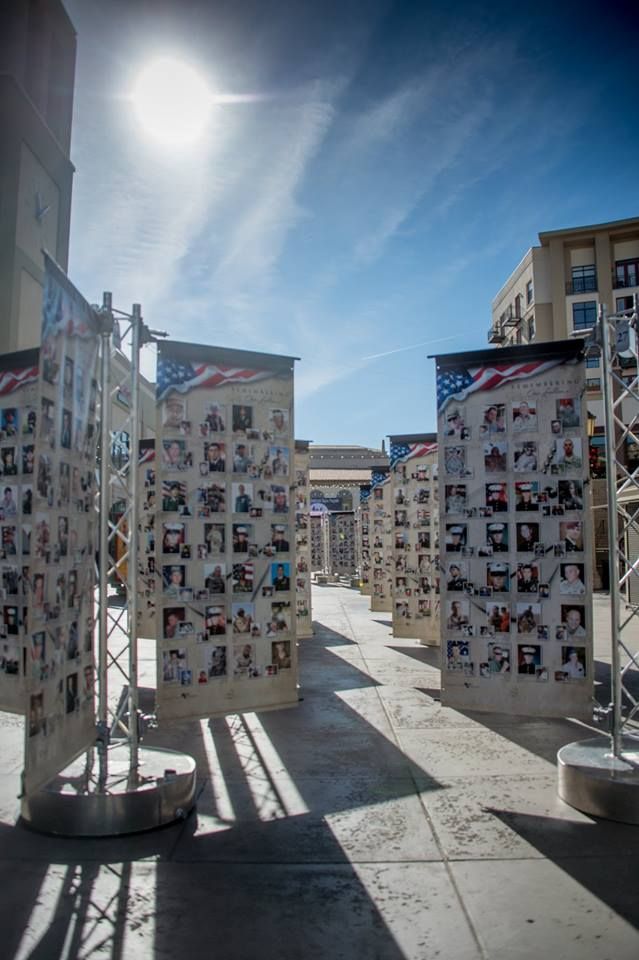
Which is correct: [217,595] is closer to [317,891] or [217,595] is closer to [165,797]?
[165,797]

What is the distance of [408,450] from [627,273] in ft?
85.5

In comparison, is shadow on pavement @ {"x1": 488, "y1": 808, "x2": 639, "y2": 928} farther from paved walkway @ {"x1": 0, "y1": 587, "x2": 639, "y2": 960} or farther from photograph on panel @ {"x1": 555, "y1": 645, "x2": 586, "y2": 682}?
photograph on panel @ {"x1": 555, "y1": 645, "x2": 586, "y2": 682}

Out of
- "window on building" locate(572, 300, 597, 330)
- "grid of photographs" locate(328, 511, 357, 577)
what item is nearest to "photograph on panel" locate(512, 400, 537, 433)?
"grid of photographs" locate(328, 511, 357, 577)

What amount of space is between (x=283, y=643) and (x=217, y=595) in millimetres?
900

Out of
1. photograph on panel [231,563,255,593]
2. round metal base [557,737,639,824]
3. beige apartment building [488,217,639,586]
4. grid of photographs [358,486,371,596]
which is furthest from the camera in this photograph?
beige apartment building [488,217,639,586]

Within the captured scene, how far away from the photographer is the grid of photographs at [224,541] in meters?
6.36

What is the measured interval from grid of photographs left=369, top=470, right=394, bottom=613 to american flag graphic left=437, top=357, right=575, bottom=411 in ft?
38.2

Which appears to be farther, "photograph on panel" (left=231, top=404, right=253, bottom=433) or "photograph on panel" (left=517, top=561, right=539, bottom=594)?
"photograph on panel" (left=231, top=404, right=253, bottom=433)

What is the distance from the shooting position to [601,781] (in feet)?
17.2

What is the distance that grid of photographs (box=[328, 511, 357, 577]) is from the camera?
37.0 meters

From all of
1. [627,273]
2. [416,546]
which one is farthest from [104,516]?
[627,273]

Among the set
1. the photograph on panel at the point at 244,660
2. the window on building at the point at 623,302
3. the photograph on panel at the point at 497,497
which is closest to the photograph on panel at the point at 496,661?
the photograph on panel at the point at 497,497

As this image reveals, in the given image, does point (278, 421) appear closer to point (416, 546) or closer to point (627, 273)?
point (416, 546)

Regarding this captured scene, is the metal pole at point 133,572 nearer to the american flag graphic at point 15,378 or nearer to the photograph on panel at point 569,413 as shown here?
the american flag graphic at point 15,378
